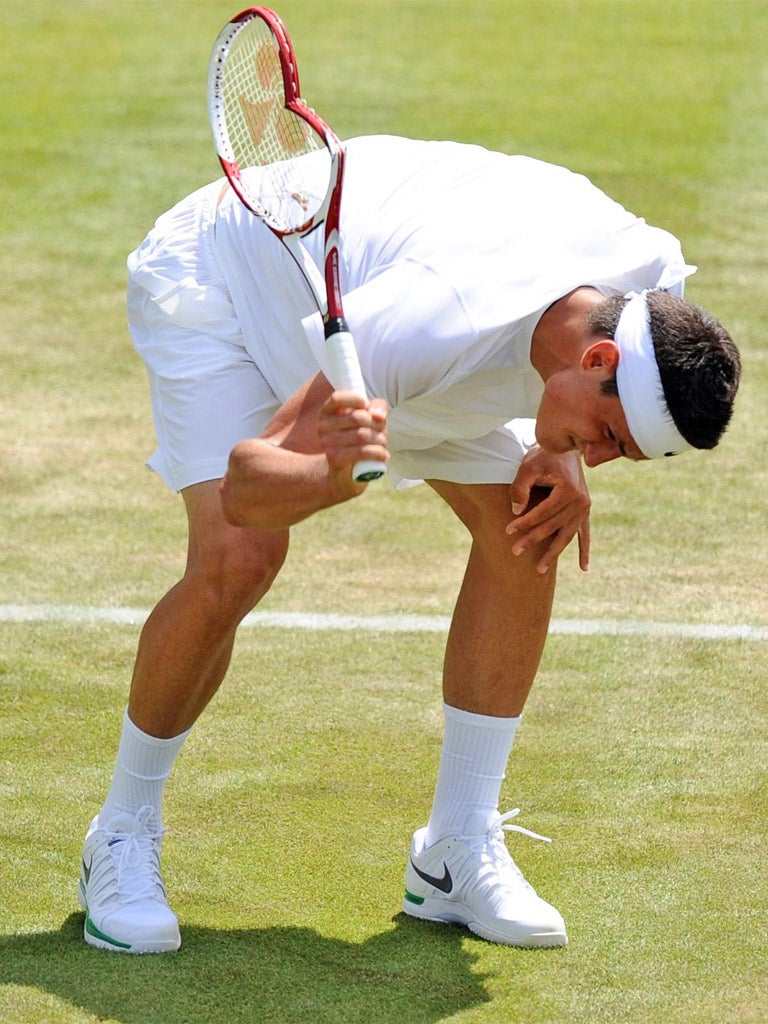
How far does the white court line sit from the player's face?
186cm

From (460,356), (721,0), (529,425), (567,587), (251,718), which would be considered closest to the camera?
(460,356)

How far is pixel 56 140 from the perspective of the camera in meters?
9.98

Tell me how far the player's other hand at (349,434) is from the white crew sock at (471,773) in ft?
3.10

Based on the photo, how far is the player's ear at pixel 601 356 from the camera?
116 inches

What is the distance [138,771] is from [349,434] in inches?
40.8

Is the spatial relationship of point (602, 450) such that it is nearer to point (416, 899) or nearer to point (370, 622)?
point (416, 899)

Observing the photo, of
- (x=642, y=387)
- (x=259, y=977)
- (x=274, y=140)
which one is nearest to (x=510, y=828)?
(x=259, y=977)

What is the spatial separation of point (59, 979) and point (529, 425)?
1.46m

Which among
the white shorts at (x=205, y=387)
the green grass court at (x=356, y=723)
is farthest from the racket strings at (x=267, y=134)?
the green grass court at (x=356, y=723)

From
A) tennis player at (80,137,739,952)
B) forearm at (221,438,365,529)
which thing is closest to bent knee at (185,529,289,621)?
tennis player at (80,137,739,952)

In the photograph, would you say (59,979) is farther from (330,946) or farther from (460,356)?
(460,356)

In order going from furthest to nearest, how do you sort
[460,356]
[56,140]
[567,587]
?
[56,140] < [567,587] < [460,356]

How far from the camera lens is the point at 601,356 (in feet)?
9.68

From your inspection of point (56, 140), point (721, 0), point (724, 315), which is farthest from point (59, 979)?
point (721, 0)
